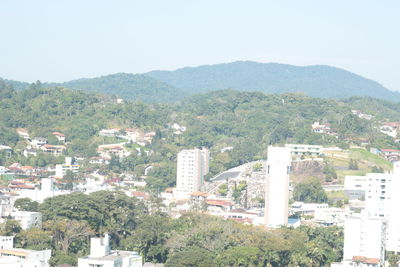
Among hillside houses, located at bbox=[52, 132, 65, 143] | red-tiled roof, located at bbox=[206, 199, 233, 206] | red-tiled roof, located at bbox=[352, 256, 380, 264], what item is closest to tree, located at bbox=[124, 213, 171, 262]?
red-tiled roof, located at bbox=[352, 256, 380, 264]

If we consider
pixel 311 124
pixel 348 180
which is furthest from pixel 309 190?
pixel 311 124

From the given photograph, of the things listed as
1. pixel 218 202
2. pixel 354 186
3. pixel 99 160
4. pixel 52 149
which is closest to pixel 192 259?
pixel 218 202

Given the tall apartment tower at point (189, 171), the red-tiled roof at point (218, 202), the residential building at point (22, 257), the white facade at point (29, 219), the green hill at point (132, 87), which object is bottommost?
the residential building at point (22, 257)

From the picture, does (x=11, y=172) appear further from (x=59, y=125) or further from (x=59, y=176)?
(x=59, y=125)

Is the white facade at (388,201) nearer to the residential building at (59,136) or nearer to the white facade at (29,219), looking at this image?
the white facade at (29,219)

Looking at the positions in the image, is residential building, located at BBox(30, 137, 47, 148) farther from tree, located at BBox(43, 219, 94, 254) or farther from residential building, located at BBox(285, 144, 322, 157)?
tree, located at BBox(43, 219, 94, 254)

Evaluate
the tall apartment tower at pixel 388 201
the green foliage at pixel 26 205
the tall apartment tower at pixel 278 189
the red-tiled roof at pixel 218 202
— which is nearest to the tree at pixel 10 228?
the green foliage at pixel 26 205
